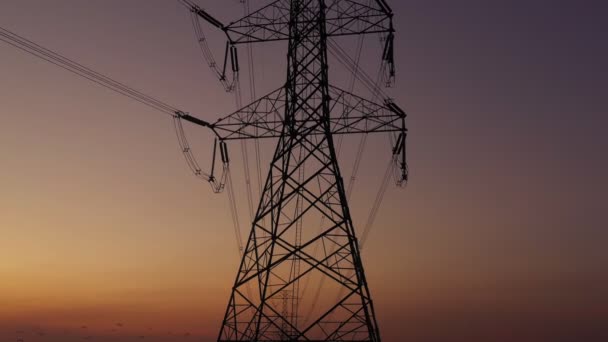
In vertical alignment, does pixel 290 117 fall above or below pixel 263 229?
above

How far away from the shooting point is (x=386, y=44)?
3791cm

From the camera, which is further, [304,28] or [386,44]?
[386,44]

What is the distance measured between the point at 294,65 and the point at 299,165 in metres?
4.89

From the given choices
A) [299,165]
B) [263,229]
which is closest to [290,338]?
[263,229]

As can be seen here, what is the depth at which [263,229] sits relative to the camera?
104ft

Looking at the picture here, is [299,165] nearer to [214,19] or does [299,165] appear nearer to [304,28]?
[304,28]

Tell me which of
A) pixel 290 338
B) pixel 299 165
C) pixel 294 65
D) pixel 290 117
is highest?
pixel 294 65

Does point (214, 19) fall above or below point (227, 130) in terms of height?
above

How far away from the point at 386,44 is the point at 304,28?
5.36m

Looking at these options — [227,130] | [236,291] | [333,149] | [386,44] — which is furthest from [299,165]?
[386,44]

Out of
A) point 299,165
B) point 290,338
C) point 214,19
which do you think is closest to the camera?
point 290,338

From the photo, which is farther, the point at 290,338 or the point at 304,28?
the point at 304,28

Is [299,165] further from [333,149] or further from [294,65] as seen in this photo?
[294,65]

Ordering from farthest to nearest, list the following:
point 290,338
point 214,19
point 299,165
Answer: point 214,19, point 299,165, point 290,338
